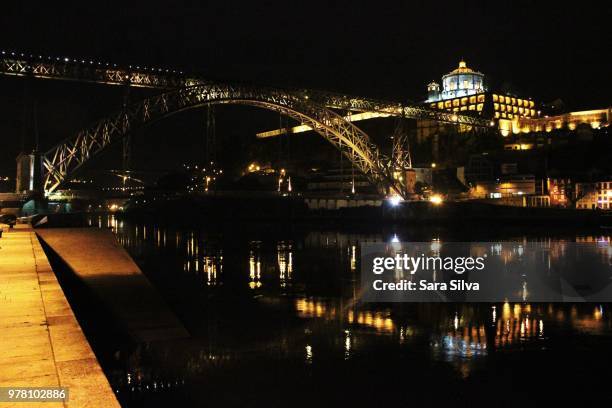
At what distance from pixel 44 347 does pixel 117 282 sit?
872 centimetres

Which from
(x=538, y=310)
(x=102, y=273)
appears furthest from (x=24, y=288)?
(x=538, y=310)

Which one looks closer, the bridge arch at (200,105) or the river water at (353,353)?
the river water at (353,353)

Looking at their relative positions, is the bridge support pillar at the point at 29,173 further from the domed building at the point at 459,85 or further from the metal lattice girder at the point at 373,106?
the domed building at the point at 459,85

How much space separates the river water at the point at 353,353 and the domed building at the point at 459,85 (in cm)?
12232

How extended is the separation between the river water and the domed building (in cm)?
12232

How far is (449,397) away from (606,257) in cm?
2204

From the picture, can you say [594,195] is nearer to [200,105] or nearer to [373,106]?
[373,106]

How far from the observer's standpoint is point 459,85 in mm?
133125

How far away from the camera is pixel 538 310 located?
47.5ft

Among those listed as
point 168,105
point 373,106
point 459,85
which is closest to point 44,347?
point 168,105

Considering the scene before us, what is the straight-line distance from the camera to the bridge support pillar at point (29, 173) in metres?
32.2

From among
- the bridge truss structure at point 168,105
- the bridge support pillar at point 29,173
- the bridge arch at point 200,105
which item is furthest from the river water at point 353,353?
the bridge truss structure at point 168,105

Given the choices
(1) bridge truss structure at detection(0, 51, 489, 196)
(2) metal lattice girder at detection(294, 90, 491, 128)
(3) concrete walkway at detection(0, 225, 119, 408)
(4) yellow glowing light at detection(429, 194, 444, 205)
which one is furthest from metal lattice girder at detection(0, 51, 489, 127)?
(3) concrete walkway at detection(0, 225, 119, 408)

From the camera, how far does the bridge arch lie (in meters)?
35.4
